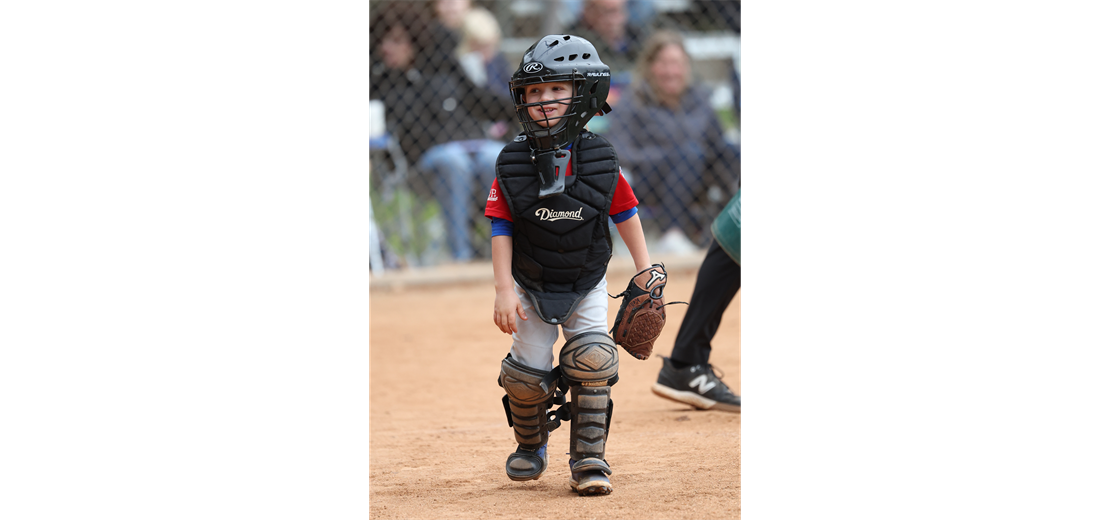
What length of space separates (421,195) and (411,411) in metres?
4.23

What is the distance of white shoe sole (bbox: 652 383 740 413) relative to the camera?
4.23 metres

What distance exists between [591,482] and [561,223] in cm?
77

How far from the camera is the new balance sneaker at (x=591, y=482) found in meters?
2.90

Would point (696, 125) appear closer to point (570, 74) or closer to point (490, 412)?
point (490, 412)

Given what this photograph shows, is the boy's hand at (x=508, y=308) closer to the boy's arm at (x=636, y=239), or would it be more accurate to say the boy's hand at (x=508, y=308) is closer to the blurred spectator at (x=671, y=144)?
the boy's arm at (x=636, y=239)

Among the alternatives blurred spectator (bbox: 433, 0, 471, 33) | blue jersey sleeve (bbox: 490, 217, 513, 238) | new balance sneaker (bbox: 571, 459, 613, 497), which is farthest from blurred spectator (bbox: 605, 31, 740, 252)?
new balance sneaker (bbox: 571, 459, 613, 497)

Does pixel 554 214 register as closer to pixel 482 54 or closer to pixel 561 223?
pixel 561 223

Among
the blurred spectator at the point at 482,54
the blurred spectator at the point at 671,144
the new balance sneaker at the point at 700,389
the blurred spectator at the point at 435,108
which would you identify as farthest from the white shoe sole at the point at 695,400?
the blurred spectator at the point at 482,54

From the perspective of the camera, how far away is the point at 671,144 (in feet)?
27.6

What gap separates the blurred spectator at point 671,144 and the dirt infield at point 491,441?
76.3 inches

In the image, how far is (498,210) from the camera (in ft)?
9.73

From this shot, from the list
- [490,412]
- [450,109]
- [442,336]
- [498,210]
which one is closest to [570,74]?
[498,210]

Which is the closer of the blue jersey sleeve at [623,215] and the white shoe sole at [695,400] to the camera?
the blue jersey sleeve at [623,215]

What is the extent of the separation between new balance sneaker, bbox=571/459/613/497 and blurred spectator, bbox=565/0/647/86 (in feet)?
20.1
